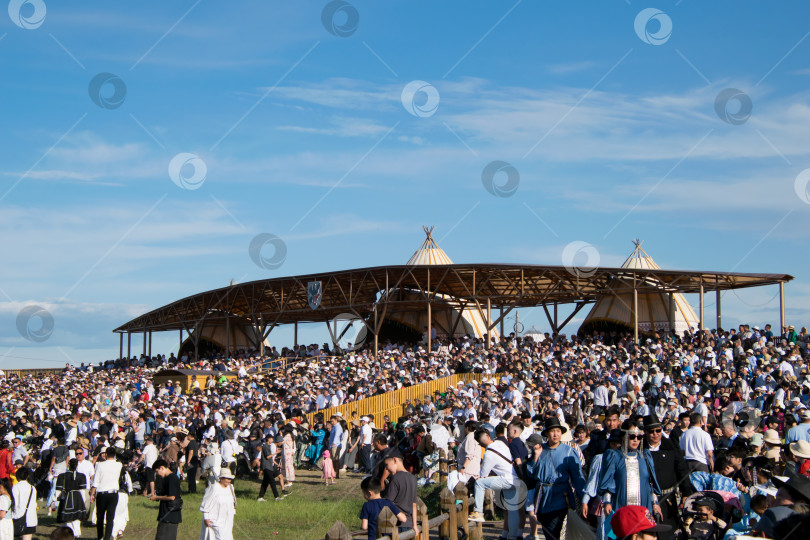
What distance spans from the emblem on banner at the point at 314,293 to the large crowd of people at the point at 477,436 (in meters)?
2.24

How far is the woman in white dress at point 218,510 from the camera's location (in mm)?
10250

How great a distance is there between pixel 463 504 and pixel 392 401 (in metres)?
16.2

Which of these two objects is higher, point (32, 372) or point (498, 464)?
point (32, 372)

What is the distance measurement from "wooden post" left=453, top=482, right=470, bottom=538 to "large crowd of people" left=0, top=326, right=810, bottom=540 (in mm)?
461

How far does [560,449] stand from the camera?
9164 mm

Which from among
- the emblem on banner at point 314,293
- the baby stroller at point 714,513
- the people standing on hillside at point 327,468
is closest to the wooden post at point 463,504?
the baby stroller at point 714,513

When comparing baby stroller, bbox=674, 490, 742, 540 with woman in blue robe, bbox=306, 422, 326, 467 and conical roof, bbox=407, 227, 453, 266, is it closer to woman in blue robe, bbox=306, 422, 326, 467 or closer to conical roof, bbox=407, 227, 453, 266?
woman in blue robe, bbox=306, 422, 326, 467

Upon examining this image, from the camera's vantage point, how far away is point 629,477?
8.11 m

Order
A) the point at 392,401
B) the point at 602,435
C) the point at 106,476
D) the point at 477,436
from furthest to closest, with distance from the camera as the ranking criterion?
the point at 392,401, the point at 106,476, the point at 477,436, the point at 602,435

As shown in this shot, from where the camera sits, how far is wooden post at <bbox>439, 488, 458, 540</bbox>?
9.94 m

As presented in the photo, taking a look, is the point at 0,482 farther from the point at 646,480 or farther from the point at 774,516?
the point at 774,516

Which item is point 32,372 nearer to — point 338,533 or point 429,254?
point 429,254

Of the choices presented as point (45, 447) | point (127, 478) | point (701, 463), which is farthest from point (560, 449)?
point (45, 447)

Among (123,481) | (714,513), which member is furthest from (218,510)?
(123,481)
